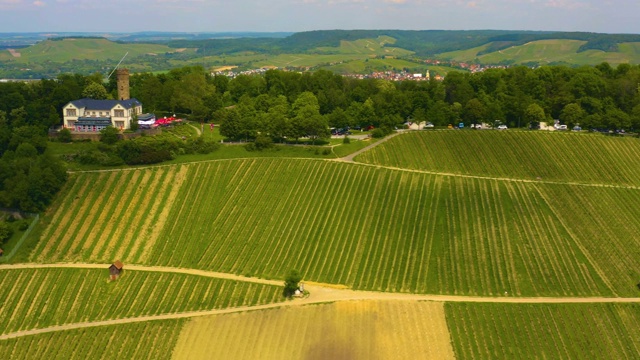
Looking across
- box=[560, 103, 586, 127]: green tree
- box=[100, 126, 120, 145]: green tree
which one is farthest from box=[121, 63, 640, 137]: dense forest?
box=[100, 126, 120, 145]: green tree

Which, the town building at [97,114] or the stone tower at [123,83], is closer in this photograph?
the town building at [97,114]

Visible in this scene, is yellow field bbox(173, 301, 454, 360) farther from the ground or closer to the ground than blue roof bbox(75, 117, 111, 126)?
closer to the ground

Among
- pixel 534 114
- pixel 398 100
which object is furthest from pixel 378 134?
pixel 534 114

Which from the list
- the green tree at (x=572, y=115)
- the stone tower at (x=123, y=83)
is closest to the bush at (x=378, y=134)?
the green tree at (x=572, y=115)

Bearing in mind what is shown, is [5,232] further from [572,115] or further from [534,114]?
[572,115]

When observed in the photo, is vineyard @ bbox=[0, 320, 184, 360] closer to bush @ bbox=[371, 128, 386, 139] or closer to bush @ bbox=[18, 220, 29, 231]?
bush @ bbox=[18, 220, 29, 231]

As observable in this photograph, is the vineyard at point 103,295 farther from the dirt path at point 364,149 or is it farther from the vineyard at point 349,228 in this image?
the dirt path at point 364,149
